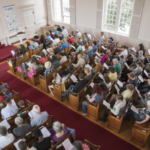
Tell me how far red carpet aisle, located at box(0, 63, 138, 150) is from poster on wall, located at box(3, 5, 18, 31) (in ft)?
16.1

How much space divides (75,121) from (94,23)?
24.3ft

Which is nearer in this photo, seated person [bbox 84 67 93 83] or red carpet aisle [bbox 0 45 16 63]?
seated person [bbox 84 67 93 83]

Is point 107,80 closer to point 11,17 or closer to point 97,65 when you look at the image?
point 97,65

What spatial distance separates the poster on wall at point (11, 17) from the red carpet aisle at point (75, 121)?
4921 mm

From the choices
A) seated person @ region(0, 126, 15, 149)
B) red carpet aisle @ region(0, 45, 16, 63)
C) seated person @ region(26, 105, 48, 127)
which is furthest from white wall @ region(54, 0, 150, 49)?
seated person @ region(0, 126, 15, 149)

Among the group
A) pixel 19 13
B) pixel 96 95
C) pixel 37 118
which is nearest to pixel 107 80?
pixel 96 95

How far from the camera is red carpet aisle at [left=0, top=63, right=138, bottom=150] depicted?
429 cm

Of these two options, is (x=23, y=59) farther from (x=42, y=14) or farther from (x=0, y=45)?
(x=42, y=14)

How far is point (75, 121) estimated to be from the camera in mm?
4949

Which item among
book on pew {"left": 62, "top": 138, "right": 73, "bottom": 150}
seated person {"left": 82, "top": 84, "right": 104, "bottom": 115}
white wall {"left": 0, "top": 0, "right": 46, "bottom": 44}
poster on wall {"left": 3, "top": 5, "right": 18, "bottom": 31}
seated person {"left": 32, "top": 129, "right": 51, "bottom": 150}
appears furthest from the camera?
poster on wall {"left": 3, "top": 5, "right": 18, "bottom": 31}

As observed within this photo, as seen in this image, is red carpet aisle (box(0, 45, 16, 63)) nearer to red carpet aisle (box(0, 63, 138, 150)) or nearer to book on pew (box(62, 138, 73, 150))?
red carpet aisle (box(0, 63, 138, 150))

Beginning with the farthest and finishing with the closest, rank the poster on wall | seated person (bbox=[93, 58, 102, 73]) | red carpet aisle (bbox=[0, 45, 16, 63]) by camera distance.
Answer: the poster on wall → red carpet aisle (bbox=[0, 45, 16, 63]) → seated person (bbox=[93, 58, 102, 73])

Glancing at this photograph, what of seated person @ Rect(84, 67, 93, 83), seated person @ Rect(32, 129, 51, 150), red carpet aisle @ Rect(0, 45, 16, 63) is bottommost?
red carpet aisle @ Rect(0, 45, 16, 63)

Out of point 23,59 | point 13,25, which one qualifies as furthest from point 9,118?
point 13,25
